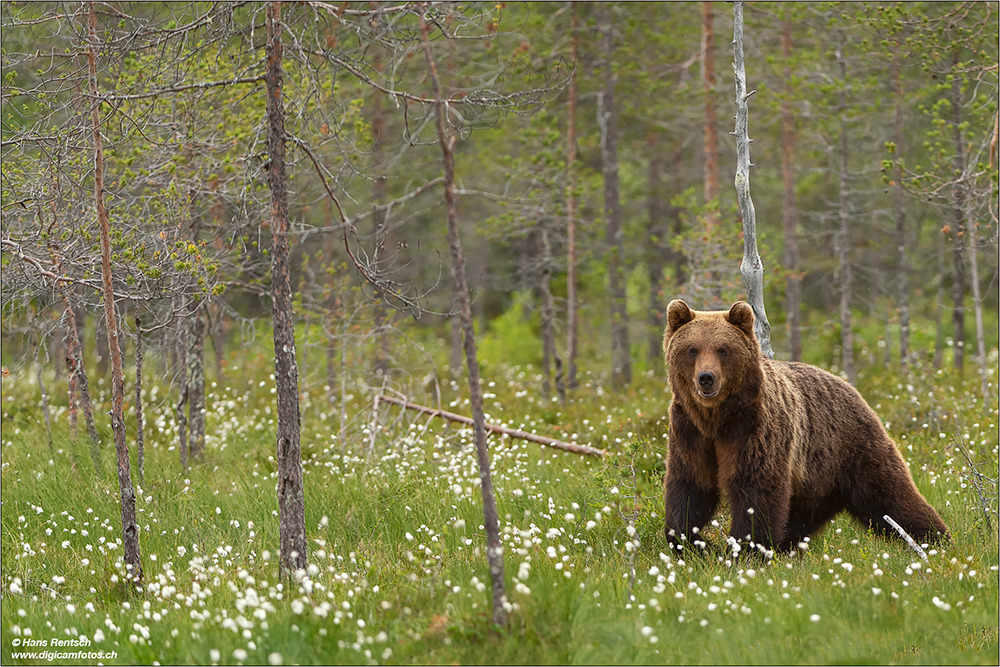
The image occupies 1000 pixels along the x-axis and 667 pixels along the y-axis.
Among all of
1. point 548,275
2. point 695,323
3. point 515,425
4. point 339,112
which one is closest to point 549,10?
point 548,275

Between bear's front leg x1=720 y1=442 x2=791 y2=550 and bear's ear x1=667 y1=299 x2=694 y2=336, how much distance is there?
39.9 inches

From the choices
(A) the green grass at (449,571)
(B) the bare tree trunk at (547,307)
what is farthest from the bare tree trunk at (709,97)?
(A) the green grass at (449,571)

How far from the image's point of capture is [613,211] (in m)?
17.2

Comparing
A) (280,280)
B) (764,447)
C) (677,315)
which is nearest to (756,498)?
(764,447)

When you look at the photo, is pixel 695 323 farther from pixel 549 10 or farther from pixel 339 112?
pixel 549 10

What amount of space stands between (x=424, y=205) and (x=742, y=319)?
16917 mm

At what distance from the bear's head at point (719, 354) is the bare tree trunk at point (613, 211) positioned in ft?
33.4

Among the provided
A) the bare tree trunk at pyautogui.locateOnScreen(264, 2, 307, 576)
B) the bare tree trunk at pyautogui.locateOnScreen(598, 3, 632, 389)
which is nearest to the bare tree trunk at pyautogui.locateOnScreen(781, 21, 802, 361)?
the bare tree trunk at pyautogui.locateOnScreen(598, 3, 632, 389)

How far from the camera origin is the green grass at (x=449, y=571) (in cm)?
461

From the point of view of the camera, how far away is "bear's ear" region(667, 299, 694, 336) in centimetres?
629

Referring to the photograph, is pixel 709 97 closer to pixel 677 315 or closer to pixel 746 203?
pixel 746 203

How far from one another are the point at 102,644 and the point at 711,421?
4.27 meters

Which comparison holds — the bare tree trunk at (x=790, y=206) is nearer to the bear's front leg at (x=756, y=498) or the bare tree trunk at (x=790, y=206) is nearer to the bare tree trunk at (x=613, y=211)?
the bare tree trunk at (x=613, y=211)

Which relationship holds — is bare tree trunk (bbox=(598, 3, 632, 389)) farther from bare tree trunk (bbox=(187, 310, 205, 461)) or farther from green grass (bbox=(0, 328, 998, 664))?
bare tree trunk (bbox=(187, 310, 205, 461))
